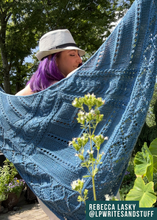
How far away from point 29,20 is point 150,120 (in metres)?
4.52

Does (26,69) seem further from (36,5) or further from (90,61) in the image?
(90,61)

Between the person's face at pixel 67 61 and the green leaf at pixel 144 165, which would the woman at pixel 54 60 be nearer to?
the person's face at pixel 67 61

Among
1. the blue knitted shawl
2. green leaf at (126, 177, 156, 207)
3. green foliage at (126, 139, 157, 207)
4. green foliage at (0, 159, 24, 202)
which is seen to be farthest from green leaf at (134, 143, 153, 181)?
green foliage at (0, 159, 24, 202)

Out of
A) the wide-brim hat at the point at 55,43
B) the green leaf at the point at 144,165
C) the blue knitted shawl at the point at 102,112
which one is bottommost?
the green leaf at the point at 144,165

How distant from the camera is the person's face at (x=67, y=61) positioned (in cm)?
137

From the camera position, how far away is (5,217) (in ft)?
12.7

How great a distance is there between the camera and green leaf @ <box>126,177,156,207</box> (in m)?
1.78

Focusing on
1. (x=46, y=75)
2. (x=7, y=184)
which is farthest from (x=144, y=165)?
(x=7, y=184)

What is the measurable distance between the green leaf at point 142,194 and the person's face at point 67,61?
1158 mm

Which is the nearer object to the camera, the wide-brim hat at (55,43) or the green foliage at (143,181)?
the wide-brim hat at (55,43)

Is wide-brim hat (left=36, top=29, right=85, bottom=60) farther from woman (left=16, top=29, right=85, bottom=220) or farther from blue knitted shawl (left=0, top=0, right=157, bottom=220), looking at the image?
blue knitted shawl (left=0, top=0, right=157, bottom=220)

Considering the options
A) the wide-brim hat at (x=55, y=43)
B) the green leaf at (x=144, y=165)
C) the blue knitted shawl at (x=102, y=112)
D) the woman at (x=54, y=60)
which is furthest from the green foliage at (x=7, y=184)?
the wide-brim hat at (x=55, y=43)

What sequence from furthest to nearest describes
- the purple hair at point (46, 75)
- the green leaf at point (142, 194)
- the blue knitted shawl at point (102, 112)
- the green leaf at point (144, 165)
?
the green leaf at point (144, 165) < the green leaf at point (142, 194) < the purple hair at point (46, 75) < the blue knitted shawl at point (102, 112)

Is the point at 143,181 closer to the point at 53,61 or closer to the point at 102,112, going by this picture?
the point at 102,112
